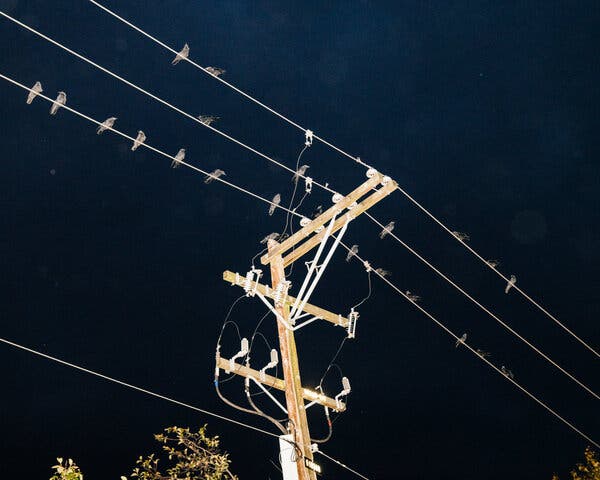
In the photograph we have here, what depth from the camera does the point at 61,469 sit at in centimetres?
1033

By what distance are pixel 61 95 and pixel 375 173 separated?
4.52 meters

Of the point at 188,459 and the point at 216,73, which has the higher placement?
the point at 216,73

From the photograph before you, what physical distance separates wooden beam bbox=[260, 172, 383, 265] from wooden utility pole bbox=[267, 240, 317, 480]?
270 mm

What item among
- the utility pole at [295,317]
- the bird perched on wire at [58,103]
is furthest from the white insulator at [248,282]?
the bird perched on wire at [58,103]

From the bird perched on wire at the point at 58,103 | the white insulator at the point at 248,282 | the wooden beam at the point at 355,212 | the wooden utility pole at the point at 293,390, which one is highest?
the bird perched on wire at the point at 58,103

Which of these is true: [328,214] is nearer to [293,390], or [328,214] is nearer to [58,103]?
[293,390]

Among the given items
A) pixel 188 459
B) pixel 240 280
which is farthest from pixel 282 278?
pixel 188 459

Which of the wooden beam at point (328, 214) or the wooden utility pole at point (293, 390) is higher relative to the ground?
the wooden beam at point (328, 214)

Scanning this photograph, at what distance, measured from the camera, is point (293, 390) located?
910cm

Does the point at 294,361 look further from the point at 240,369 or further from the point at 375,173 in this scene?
the point at 375,173

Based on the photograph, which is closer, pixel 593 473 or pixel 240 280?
pixel 240 280

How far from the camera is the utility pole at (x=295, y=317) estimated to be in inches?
343

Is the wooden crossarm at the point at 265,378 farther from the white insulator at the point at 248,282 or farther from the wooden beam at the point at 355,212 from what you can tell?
the wooden beam at the point at 355,212

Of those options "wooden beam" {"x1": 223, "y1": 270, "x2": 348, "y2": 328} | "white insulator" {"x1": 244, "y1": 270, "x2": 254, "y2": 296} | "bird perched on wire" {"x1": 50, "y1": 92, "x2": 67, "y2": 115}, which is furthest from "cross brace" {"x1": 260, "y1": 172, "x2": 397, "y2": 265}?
"bird perched on wire" {"x1": 50, "y1": 92, "x2": 67, "y2": 115}
